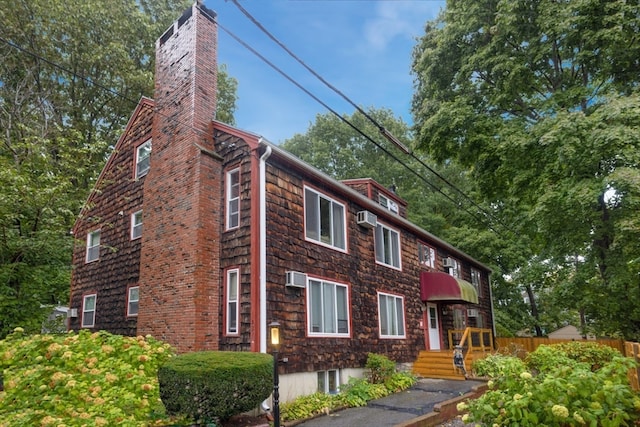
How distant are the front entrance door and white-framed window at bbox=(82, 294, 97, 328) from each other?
1237 centimetres

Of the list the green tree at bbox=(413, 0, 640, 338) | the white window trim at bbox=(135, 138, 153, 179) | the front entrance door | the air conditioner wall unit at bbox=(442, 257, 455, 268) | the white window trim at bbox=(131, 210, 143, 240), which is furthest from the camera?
the air conditioner wall unit at bbox=(442, 257, 455, 268)

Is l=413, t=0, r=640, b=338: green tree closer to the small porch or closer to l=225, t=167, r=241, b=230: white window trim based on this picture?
the small porch

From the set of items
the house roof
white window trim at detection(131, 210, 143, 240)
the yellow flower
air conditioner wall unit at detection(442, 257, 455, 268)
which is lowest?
the yellow flower

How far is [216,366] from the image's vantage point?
732 centimetres

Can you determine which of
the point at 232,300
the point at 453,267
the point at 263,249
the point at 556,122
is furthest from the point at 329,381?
the point at 453,267

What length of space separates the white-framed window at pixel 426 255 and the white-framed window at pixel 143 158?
1112cm

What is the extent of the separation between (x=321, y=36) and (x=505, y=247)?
66.5 ft

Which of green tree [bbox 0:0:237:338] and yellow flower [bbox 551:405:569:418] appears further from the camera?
green tree [bbox 0:0:237:338]

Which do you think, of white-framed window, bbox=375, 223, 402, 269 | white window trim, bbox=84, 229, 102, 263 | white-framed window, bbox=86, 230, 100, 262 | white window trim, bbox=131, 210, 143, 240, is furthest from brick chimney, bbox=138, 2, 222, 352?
white-framed window, bbox=375, 223, 402, 269

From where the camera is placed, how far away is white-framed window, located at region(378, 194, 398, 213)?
19231 mm

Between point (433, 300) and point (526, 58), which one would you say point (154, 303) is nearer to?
point (433, 300)

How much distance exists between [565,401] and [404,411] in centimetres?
640

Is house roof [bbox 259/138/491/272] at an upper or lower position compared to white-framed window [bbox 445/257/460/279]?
upper

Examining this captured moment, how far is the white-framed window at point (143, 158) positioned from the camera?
13.4 metres
